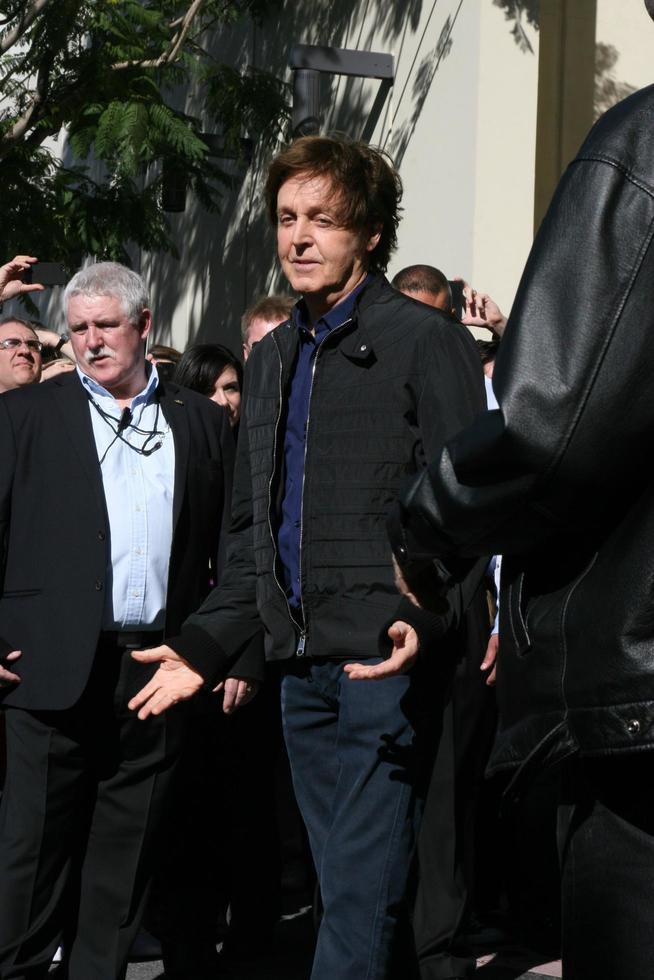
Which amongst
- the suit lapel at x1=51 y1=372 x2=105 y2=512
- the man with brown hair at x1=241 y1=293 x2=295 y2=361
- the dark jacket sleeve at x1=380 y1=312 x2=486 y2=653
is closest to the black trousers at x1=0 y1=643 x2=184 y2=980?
the suit lapel at x1=51 y1=372 x2=105 y2=512

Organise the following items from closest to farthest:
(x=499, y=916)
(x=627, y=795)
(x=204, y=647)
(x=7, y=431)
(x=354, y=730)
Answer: (x=627, y=795)
(x=354, y=730)
(x=204, y=647)
(x=7, y=431)
(x=499, y=916)

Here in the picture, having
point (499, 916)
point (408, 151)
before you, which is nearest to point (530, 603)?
point (499, 916)

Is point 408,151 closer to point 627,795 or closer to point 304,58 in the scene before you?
point 304,58

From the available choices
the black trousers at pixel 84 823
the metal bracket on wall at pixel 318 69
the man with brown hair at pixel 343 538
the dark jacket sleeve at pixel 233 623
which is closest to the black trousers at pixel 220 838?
the black trousers at pixel 84 823

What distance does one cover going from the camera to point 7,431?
17.2ft

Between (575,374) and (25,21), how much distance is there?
25.6ft

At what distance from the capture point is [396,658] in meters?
3.54

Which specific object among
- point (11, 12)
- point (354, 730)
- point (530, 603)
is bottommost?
point (354, 730)

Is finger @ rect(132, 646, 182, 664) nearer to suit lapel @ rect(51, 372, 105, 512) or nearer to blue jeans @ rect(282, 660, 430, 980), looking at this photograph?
blue jeans @ rect(282, 660, 430, 980)

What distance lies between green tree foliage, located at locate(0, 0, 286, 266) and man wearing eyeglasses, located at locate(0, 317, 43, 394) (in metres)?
2.31

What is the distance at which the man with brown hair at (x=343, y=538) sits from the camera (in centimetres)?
371

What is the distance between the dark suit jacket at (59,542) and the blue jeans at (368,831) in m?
1.43

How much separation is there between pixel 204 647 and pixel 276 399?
64 cm

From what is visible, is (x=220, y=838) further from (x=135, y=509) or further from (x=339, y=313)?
(x=339, y=313)
